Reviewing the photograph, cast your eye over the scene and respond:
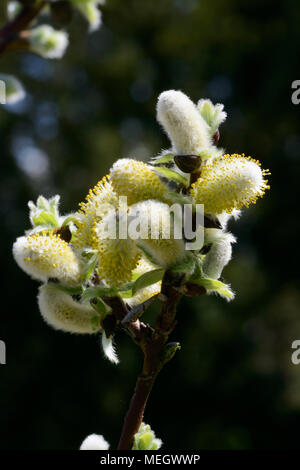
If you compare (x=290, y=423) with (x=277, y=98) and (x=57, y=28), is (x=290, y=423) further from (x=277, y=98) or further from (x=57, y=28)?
(x=57, y=28)

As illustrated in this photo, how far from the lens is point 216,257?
838 mm

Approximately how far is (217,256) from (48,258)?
0.75 feet

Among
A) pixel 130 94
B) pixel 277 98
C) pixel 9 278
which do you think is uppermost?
pixel 130 94

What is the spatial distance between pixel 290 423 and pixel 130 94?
3.26 meters

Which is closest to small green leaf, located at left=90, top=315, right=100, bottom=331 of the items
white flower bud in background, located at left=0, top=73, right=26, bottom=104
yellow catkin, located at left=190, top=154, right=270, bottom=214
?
yellow catkin, located at left=190, top=154, right=270, bottom=214

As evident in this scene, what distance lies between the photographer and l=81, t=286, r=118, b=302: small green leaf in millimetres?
836

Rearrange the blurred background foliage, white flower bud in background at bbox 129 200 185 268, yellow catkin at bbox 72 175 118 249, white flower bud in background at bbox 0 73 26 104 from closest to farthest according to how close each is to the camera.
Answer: white flower bud in background at bbox 129 200 185 268, yellow catkin at bbox 72 175 118 249, white flower bud in background at bbox 0 73 26 104, the blurred background foliage

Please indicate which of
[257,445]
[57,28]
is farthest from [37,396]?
[57,28]

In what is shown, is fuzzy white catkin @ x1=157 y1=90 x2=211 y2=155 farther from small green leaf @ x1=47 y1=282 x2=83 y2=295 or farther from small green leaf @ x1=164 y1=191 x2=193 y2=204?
small green leaf @ x1=47 y1=282 x2=83 y2=295

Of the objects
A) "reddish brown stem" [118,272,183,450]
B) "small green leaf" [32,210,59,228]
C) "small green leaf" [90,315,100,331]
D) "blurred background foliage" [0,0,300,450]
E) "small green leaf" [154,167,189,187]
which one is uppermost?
"blurred background foliage" [0,0,300,450]

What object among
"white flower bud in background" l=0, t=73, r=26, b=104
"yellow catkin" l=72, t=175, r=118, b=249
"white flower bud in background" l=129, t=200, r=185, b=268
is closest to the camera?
"white flower bud in background" l=129, t=200, r=185, b=268

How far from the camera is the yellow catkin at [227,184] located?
0.83m

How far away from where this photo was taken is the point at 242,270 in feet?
15.5

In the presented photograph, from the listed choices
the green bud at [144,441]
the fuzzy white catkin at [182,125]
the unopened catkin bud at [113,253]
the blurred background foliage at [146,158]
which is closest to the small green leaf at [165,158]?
the fuzzy white catkin at [182,125]
